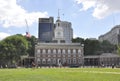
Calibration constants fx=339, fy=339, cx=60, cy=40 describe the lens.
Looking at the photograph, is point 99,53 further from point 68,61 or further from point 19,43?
point 19,43

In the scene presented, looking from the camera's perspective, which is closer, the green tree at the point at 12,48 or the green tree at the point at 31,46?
the green tree at the point at 12,48

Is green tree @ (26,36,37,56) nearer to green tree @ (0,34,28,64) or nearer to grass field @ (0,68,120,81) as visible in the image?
green tree @ (0,34,28,64)

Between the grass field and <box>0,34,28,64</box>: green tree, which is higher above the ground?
<box>0,34,28,64</box>: green tree

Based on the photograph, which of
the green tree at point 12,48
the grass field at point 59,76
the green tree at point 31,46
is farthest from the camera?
the green tree at point 31,46

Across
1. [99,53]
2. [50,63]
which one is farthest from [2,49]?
[99,53]

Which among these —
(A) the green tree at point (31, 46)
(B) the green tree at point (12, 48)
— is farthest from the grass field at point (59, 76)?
(A) the green tree at point (31, 46)

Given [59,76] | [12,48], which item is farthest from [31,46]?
[59,76]

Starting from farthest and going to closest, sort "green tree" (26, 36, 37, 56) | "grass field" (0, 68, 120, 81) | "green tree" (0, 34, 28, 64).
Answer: "green tree" (26, 36, 37, 56) < "green tree" (0, 34, 28, 64) < "grass field" (0, 68, 120, 81)

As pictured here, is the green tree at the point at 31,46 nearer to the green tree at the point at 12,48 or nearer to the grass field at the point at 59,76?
the green tree at the point at 12,48

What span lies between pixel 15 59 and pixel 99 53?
5592cm

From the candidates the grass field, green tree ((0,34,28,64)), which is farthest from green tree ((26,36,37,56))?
the grass field

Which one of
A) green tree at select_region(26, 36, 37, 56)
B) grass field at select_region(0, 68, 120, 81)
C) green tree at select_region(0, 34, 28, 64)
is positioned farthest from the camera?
green tree at select_region(26, 36, 37, 56)

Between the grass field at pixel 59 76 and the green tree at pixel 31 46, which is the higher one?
the green tree at pixel 31 46

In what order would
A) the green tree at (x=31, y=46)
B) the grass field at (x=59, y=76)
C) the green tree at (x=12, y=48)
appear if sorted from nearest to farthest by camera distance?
the grass field at (x=59, y=76) → the green tree at (x=12, y=48) → the green tree at (x=31, y=46)
